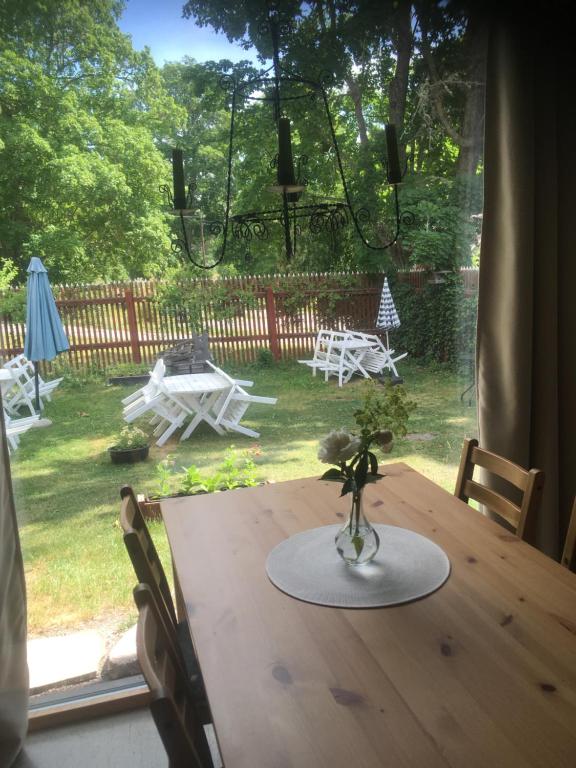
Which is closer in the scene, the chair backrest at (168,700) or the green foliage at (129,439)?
the chair backrest at (168,700)

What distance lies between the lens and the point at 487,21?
2201mm

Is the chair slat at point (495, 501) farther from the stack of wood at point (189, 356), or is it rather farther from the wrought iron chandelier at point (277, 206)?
the stack of wood at point (189, 356)

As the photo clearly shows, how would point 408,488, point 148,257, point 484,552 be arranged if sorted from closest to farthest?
point 484,552 → point 408,488 → point 148,257

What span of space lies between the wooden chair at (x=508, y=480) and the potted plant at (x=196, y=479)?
3.26 feet

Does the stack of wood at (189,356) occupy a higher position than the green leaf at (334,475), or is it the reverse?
the stack of wood at (189,356)

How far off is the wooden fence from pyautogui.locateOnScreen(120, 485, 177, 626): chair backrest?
2.90 feet

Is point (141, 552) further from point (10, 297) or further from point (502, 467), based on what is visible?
point (10, 297)

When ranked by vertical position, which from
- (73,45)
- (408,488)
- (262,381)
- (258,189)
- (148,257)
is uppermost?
(73,45)

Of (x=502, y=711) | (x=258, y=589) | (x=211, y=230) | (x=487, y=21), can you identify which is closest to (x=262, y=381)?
(x=211, y=230)

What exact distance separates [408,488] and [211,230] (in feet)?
3.71

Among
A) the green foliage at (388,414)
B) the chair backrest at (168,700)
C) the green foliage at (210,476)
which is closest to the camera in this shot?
the chair backrest at (168,700)

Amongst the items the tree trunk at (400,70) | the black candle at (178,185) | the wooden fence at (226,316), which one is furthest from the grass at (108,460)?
the tree trunk at (400,70)

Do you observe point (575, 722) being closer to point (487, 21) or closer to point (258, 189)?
point (258, 189)

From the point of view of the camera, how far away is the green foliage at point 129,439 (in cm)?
245
